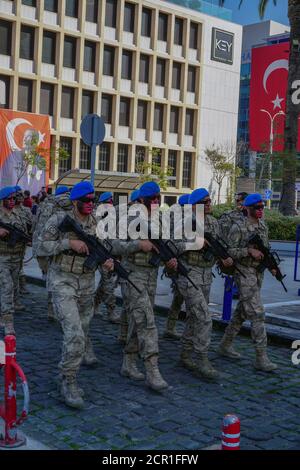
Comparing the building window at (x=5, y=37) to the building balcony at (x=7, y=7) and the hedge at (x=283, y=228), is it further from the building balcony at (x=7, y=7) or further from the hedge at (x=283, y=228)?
the hedge at (x=283, y=228)

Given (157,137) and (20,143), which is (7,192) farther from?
(157,137)

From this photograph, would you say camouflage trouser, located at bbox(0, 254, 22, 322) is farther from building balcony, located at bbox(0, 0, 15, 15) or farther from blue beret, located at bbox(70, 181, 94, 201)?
building balcony, located at bbox(0, 0, 15, 15)

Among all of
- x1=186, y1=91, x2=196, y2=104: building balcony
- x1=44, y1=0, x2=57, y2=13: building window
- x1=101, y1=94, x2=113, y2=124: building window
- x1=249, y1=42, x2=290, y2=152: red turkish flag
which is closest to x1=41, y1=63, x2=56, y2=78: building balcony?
x1=44, y1=0, x2=57, y2=13: building window

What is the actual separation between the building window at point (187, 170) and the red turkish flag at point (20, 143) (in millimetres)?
14301

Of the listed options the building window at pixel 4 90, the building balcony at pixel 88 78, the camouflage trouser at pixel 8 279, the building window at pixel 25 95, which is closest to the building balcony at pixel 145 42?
the building balcony at pixel 88 78

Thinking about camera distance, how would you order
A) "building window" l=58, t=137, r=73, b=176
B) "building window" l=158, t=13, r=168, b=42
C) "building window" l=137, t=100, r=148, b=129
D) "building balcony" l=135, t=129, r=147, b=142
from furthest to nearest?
"building window" l=158, t=13, r=168, b=42 < "building window" l=137, t=100, r=148, b=129 < "building balcony" l=135, t=129, r=147, b=142 < "building window" l=58, t=137, r=73, b=176

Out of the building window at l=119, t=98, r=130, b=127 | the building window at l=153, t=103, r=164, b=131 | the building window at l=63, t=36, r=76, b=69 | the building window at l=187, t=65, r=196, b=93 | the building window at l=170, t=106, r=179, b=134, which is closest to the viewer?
the building window at l=63, t=36, r=76, b=69

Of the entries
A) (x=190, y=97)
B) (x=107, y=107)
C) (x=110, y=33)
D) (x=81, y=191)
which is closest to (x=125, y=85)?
(x=107, y=107)

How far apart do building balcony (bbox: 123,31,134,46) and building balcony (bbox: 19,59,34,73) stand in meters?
7.73

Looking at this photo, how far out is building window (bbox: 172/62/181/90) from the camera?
46.1 metres

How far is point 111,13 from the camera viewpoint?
41.8 metres
